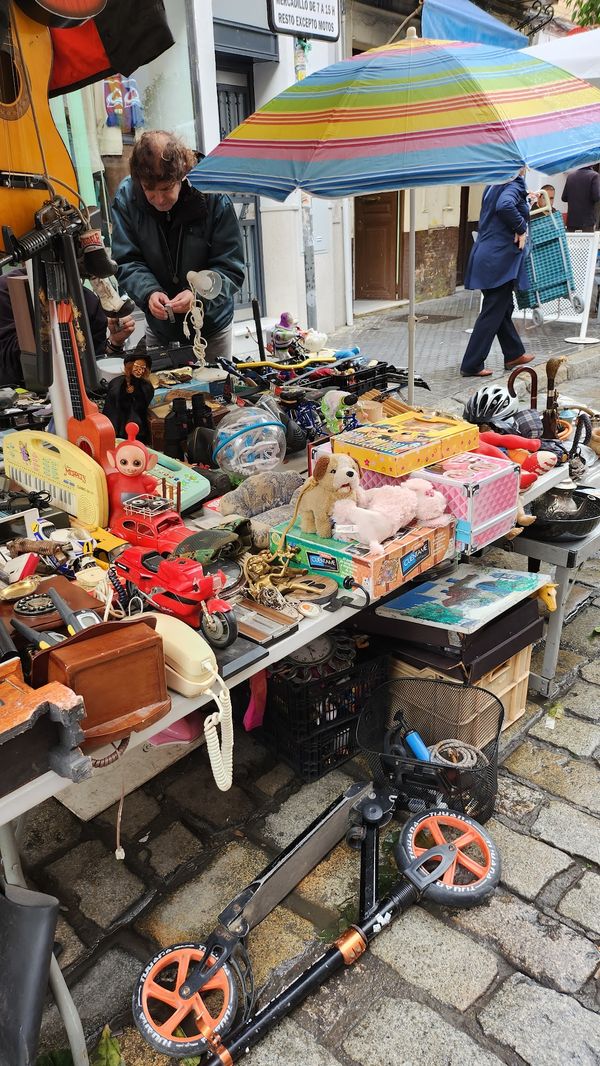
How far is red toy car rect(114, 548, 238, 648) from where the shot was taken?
1922 mm

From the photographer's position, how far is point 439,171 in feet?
9.03

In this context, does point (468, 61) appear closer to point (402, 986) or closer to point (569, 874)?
point (569, 874)

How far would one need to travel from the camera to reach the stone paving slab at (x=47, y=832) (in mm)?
2559

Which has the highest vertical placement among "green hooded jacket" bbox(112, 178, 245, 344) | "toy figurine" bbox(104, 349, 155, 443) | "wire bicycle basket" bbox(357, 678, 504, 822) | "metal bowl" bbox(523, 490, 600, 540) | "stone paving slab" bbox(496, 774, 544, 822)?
"green hooded jacket" bbox(112, 178, 245, 344)

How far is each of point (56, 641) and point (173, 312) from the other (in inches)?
88.2

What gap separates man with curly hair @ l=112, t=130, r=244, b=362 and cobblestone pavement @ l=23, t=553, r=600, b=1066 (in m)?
2.27

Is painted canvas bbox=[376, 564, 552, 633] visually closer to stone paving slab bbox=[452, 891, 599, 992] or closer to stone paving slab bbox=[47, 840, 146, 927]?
stone paving slab bbox=[452, 891, 599, 992]

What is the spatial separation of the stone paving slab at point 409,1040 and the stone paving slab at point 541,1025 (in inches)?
3.1

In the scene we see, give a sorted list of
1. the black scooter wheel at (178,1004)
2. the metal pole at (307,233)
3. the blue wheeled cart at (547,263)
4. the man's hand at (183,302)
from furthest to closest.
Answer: the blue wheeled cart at (547,263) → the metal pole at (307,233) → the man's hand at (183,302) → the black scooter wheel at (178,1004)

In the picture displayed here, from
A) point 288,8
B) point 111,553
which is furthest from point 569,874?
point 288,8

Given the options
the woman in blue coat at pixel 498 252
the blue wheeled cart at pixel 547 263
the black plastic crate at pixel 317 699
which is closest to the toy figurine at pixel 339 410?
the black plastic crate at pixel 317 699

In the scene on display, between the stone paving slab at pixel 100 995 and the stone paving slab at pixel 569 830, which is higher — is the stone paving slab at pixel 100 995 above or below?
above

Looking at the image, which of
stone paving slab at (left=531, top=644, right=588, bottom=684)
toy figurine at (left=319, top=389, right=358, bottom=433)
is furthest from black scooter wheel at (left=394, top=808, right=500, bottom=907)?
toy figurine at (left=319, top=389, right=358, bottom=433)

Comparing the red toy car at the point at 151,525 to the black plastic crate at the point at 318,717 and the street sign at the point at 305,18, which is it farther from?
the street sign at the point at 305,18
